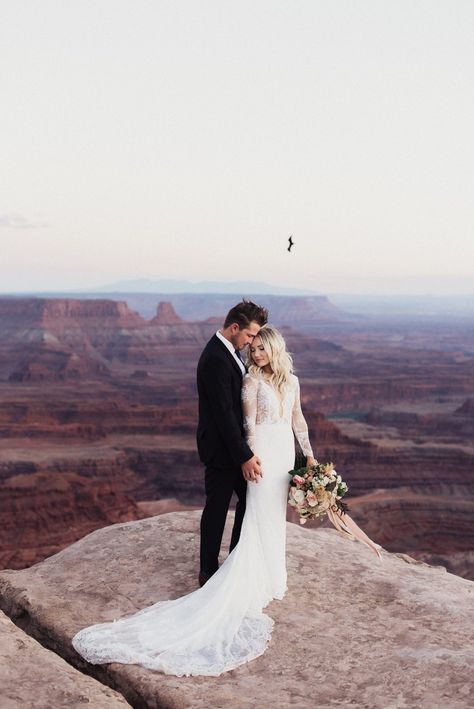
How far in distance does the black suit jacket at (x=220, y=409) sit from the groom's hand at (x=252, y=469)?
0.04 metres

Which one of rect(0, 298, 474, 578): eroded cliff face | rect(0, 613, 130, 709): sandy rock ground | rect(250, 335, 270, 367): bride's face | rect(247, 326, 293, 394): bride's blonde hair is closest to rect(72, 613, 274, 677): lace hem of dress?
rect(0, 613, 130, 709): sandy rock ground

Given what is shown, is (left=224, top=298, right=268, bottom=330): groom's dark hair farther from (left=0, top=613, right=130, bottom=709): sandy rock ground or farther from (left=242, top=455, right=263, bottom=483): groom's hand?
(left=0, top=613, right=130, bottom=709): sandy rock ground

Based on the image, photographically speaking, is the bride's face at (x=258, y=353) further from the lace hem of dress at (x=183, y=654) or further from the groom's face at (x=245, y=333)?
the lace hem of dress at (x=183, y=654)

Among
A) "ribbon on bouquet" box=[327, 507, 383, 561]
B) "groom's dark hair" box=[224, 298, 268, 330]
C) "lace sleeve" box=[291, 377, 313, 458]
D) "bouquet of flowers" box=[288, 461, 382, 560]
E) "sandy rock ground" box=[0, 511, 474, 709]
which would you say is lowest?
"sandy rock ground" box=[0, 511, 474, 709]

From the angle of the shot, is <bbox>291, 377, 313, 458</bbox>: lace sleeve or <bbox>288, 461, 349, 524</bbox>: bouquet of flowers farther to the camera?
<bbox>291, 377, 313, 458</bbox>: lace sleeve

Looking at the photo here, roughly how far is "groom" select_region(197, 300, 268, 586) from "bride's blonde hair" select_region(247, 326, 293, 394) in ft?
0.35

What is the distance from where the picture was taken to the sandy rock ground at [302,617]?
4168 mm

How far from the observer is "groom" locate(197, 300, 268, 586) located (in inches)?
199

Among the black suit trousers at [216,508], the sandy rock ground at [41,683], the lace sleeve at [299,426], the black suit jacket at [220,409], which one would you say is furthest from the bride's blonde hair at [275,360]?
the sandy rock ground at [41,683]

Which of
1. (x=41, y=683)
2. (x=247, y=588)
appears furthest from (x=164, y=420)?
(x=41, y=683)

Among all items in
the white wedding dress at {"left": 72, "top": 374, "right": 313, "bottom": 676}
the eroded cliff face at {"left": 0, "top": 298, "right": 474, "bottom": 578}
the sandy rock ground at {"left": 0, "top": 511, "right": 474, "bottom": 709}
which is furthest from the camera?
the eroded cliff face at {"left": 0, "top": 298, "right": 474, "bottom": 578}

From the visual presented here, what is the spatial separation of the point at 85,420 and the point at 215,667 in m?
64.4

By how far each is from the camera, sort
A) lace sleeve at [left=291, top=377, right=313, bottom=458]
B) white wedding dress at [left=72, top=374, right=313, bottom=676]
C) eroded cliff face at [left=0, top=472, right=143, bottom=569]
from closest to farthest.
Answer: white wedding dress at [left=72, top=374, right=313, bottom=676]
lace sleeve at [left=291, top=377, right=313, bottom=458]
eroded cliff face at [left=0, top=472, right=143, bottom=569]

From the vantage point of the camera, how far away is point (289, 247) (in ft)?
19.9
